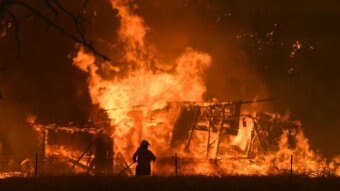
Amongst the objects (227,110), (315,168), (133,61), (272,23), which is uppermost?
(272,23)

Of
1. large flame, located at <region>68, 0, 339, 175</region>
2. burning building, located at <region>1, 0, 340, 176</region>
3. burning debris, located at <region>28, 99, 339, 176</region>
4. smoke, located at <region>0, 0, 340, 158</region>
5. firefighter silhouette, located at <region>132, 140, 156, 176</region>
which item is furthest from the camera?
smoke, located at <region>0, 0, 340, 158</region>

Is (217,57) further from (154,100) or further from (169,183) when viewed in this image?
(169,183)

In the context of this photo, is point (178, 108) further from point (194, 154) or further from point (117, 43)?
point (117, 43)

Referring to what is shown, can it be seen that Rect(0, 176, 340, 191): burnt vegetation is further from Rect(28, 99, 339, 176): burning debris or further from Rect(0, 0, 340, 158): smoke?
Rect(0, 0, 340, 158): smoke

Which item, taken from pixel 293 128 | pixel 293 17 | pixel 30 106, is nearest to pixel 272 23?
pixel 293 17

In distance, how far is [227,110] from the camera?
2394 centimetres

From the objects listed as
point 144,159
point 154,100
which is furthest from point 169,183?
point 154,100

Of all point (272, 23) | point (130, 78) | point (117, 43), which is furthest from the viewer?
point (272, 23)

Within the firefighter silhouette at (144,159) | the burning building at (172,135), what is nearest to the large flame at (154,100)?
the burning building at (172,135)

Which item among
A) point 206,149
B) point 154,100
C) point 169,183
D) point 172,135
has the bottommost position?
point 169,183

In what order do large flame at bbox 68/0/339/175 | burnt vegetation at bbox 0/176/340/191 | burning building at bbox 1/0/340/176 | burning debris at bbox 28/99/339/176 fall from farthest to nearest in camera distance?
large flame at bbox 68/0/339/175, burning building at bbox 1/0/340/176, burning debris at bbox 28/99/339/176, burnt vegetation at bbox 0/176/340/191

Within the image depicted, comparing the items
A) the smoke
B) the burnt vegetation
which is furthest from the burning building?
the burnt vegetation

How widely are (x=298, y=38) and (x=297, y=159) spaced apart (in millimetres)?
9531

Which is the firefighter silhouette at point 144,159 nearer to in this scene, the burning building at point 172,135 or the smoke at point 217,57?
the burning building at point 172,135
